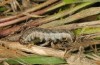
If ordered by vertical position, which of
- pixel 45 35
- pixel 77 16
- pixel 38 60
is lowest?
pixel 38 60

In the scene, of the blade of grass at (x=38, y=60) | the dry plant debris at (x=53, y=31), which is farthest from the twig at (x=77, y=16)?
the blade of grass at (x=38, y=60)

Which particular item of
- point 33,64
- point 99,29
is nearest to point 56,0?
point 99,29

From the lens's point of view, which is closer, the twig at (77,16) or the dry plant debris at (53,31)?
the dry plant debris at (53,31)

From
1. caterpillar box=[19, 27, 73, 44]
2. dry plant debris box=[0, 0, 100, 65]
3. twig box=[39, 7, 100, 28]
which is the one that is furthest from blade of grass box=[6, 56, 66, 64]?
twig box=[39, 7, 100, 28]

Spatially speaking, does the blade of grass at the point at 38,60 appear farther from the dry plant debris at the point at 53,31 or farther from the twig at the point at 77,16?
the twig at the point at 77,16

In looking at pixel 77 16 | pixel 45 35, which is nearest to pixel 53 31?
pixel 45 35

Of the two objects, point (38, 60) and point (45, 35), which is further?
point (45, 35)

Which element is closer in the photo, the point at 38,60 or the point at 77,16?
the point at 38,60

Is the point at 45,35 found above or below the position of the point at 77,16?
below

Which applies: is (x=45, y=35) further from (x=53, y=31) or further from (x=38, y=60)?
(x=38, y=60)

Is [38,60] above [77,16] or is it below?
below
